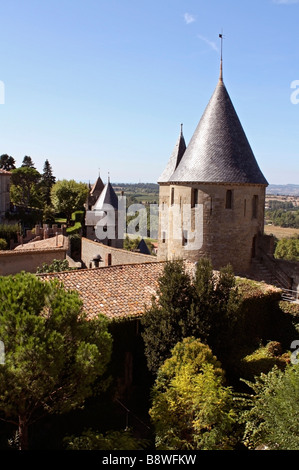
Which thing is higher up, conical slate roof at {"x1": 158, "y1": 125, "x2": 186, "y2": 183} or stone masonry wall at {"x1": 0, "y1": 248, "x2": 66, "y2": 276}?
conical slate roof at {"x1": 158, "y1": 125, "x2": 186, "y2": 183}

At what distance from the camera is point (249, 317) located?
1620cm

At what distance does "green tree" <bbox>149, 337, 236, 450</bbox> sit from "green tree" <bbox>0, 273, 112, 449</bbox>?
8.42ft

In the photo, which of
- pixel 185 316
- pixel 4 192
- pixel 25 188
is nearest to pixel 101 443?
pixel 185 316

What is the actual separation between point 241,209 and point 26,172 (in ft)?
188

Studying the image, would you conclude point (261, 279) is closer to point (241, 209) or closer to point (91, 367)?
point (241, 209)

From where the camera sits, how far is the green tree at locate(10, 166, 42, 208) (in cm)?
6819

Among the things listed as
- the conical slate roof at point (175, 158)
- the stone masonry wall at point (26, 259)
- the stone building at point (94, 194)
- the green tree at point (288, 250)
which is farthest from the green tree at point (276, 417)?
the green tree at point (288, 250)

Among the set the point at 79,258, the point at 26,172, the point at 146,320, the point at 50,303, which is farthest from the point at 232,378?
the point at 26,172

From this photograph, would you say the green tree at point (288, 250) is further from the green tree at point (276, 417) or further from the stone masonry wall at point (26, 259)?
the green tree at point (276, 417)

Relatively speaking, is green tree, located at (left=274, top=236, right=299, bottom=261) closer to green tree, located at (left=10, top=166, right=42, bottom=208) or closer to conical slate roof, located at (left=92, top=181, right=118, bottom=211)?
conical slate roof, located at (left=92, top=181, right=118, bottom=211)

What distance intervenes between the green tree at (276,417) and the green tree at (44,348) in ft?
12.7

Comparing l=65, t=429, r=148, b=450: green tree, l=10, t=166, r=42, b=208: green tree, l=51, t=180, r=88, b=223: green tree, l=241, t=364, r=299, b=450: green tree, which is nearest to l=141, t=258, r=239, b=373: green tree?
l=241, t=364, r=299, b=450: green tree

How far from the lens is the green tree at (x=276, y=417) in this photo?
7996 millimetres

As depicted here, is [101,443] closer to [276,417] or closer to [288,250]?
[276,417]
